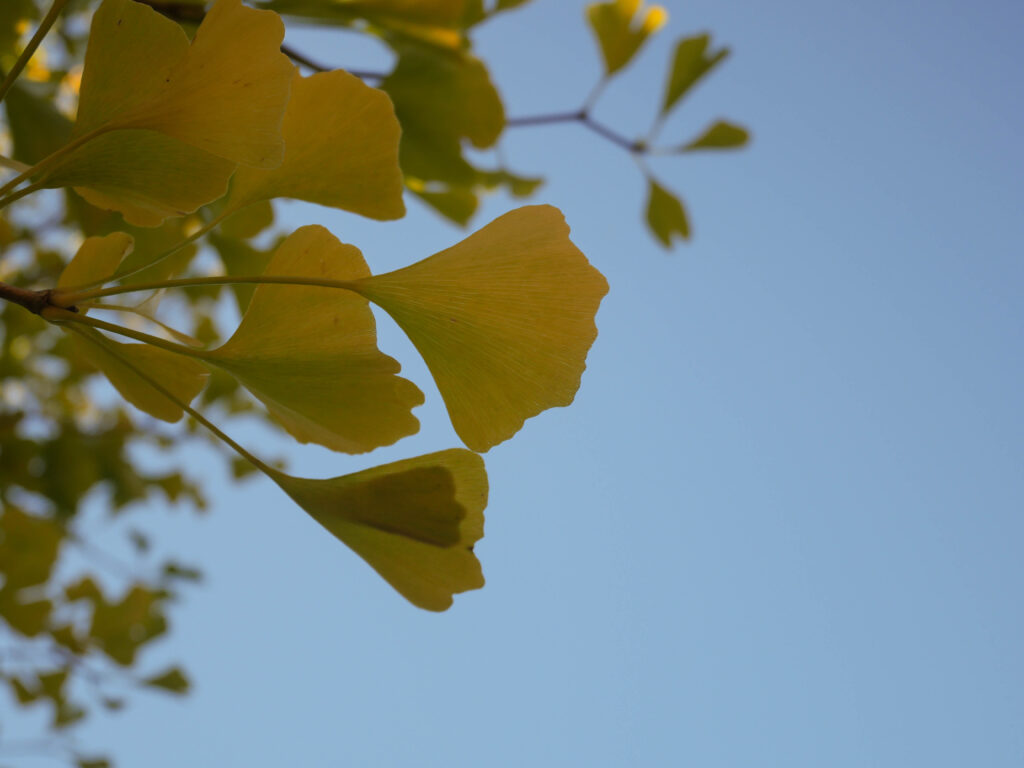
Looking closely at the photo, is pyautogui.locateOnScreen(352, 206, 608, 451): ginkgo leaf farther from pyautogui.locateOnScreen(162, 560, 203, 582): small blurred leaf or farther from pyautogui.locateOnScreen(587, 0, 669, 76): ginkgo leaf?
pyautogui.locateOnScreen(162, 560, 203, 582): small blurred leaf

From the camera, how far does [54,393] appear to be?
185 cm

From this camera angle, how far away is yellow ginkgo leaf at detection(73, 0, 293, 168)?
11.4 inches

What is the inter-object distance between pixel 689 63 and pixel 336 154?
26.4 inches

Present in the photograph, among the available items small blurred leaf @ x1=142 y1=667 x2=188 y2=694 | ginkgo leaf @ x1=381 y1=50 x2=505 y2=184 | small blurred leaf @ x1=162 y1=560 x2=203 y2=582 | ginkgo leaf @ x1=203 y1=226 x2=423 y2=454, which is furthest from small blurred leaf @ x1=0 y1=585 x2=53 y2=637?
ginkgo leaf @ x1=203 y1=226 x2=423 y2=454

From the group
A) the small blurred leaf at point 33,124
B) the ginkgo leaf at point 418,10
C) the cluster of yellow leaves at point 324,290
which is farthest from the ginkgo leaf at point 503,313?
the small blurred leaf at point 33,124

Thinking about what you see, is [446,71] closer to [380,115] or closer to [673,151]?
[380,115]

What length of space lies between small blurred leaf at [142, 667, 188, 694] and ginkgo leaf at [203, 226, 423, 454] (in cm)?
106

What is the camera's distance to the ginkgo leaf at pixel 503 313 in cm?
31

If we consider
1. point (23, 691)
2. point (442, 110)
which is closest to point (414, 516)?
point (442, 110)

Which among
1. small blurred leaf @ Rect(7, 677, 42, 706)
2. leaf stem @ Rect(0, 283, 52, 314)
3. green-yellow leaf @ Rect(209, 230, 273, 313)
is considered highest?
leaf stem @ Rect(0, 283, 52, 314)

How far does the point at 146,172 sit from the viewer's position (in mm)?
321

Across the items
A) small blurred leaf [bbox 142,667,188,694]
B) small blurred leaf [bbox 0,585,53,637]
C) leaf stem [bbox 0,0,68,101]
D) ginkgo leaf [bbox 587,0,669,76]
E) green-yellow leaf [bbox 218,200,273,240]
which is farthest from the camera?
small blurred leaf [bbox 142,667,188,694]

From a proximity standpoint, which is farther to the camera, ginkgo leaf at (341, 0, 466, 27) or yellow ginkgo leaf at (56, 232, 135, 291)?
ginkgo leaf at (341, 0, 466, 27)

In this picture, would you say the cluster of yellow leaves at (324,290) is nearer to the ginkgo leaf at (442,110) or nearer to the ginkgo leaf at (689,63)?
the ginkgo leaf at (442,110)
